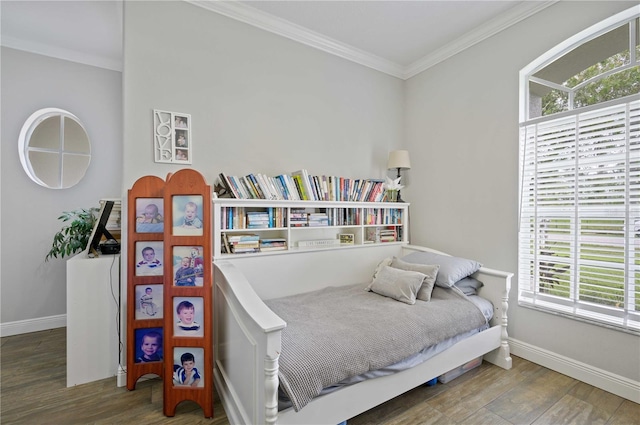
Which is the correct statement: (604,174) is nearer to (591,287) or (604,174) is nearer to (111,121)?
(591,287)

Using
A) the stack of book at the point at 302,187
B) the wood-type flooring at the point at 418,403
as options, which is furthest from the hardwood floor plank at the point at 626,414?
the stack of book at the point at 302,187

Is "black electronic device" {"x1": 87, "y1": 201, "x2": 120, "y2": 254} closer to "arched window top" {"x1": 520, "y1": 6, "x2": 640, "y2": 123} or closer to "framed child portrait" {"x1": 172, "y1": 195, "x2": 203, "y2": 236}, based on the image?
"framed child portrait" {"x1": 172, "y1": 195, "x2": 203, "y2": 236}

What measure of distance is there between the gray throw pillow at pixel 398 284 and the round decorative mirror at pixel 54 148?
3253 millimetres

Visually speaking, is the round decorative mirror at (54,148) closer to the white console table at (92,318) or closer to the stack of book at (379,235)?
the white console table at (92,318)

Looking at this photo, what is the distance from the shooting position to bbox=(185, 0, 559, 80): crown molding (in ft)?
7.38

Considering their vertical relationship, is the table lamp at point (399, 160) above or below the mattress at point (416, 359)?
above

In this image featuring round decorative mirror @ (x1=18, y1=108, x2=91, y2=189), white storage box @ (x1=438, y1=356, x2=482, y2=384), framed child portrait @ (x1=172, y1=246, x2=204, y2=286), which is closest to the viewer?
framed child portrait @ (x1=172, y1=246, x2=204, y2=286)

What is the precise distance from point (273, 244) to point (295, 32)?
1.90 meters

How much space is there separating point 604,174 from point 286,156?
2347mm

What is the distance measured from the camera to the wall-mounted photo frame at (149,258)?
190cm

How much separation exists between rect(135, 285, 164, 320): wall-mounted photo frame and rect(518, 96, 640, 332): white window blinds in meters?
2.79

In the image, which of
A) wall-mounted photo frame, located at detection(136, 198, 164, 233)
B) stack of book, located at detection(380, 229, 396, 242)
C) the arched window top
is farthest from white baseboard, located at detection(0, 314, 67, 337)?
the arched window top

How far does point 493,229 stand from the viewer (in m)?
2.51

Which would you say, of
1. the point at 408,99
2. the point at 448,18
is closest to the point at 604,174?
the point at 448,18
